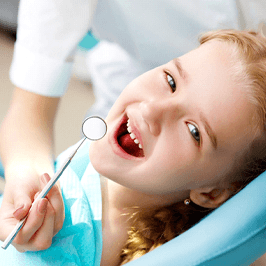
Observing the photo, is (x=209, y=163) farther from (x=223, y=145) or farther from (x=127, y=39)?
(x=127, y=39)

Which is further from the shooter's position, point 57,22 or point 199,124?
point 57,22

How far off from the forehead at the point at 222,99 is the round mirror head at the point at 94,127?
0.62 ft

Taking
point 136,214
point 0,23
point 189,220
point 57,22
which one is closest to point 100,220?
point 136,214

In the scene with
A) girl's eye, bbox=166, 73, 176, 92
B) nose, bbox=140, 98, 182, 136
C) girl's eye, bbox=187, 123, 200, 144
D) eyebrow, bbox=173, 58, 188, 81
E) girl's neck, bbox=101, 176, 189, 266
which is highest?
eyebrow, bbox=173, 58, 188, 81

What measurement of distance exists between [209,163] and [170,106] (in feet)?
0.47

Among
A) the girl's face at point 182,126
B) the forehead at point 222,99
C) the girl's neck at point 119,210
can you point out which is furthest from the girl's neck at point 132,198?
the forehead at point 222,99

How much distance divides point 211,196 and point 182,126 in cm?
20

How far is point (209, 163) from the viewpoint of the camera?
2.41 feet

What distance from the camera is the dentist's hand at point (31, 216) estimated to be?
61 cm

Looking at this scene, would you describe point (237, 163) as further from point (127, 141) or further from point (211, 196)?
point (127, 141)

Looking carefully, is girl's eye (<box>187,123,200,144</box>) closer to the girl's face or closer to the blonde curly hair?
the girl's face

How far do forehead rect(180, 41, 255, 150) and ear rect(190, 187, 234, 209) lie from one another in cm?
13

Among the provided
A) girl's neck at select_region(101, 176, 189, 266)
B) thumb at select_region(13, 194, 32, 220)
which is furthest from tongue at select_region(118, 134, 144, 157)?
thumb at select_region(13, 194, 32, 220)

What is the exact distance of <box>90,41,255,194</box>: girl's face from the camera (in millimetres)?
698
